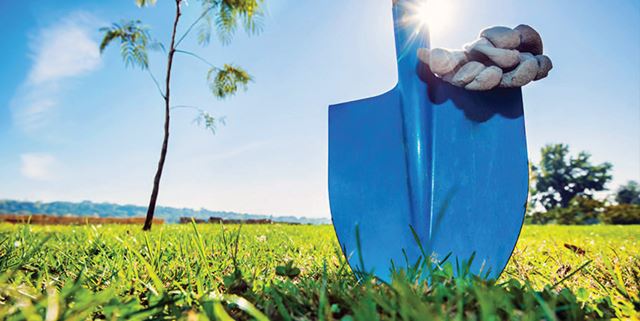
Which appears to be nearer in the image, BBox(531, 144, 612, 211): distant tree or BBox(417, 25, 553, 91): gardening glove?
BBox(417, 25, 553, 91): gardening glove

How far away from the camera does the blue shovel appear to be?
1.38 metres

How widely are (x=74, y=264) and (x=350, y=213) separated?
3.51 feet

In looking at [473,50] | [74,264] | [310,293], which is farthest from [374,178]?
[74,264]

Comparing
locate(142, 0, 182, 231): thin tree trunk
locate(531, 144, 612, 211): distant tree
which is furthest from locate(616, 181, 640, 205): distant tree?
locate(142, 0, 182, 231): thin tree trunk

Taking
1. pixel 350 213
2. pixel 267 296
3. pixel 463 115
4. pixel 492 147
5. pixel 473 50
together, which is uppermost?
pixel 473 50

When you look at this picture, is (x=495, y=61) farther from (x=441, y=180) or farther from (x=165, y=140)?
(x=165, y=140)

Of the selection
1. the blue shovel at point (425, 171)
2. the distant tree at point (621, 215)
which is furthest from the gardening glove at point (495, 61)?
the distant tree at point (621, 215)

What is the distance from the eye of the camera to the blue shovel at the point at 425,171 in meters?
1.38

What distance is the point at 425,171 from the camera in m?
1.44

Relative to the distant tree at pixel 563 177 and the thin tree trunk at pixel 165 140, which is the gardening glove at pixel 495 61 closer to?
the thin tree trunk at pixel 165 140

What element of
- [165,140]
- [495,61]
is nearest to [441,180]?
[495,61]

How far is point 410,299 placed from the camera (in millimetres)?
665

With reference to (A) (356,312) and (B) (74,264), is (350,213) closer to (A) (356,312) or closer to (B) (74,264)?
(A) (356,312)

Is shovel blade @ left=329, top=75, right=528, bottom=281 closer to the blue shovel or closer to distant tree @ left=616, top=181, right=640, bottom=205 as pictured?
the blue shovel
